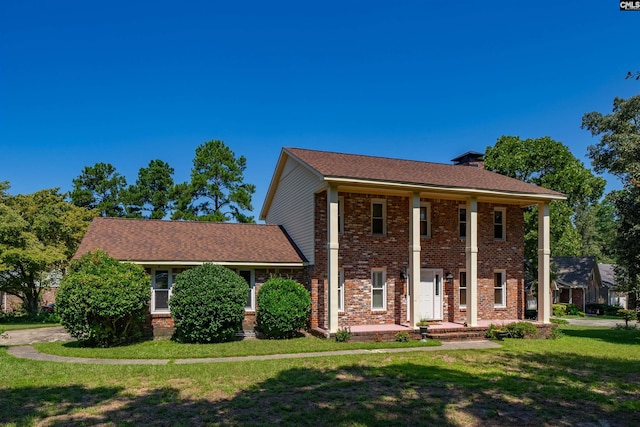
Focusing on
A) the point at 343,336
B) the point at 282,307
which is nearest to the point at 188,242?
the point at 282,307

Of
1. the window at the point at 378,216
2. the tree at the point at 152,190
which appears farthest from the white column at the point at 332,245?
the tree at the point at 152,190

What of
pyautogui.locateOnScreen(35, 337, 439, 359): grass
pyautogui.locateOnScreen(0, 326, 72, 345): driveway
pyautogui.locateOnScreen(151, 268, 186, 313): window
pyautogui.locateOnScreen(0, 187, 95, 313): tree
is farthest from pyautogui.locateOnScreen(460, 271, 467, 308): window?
pyautogui.locateOnScreen(0, 187, 95, 313): tree

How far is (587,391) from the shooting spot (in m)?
8.55

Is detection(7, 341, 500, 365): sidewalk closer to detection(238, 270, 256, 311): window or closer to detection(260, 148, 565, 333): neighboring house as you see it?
detection(260, 148, 565, 333): neighboring house

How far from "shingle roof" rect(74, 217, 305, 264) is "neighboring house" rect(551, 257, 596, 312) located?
29443 mm

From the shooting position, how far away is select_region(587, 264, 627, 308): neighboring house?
41209 millimetres

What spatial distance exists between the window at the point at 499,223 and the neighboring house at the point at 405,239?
45mm

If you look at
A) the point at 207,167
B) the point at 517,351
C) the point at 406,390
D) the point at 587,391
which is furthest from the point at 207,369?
the point at 207,167

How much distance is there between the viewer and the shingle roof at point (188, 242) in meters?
15.9

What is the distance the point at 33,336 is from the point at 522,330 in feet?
60.5

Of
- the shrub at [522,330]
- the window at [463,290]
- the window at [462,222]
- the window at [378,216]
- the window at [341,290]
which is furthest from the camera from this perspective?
the window at [462,222]

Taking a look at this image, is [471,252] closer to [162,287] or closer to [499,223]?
[499,223]

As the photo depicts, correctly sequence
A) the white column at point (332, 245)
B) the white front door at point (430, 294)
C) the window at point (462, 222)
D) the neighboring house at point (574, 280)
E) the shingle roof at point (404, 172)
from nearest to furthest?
the white column at point (332, 245), the shingle roof at point (404, 172), the white front door at point (430, 294), the window at point (462, 222), the neighboring house at point (574, 280)

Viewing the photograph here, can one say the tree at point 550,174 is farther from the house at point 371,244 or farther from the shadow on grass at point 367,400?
the shadow on grass at point 367,400
